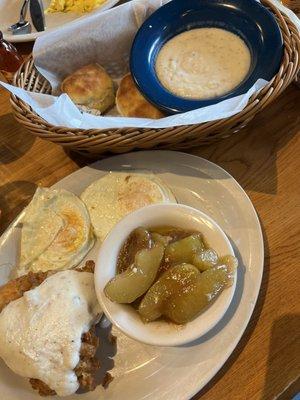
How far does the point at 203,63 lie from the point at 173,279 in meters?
0.96

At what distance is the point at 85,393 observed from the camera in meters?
1.33

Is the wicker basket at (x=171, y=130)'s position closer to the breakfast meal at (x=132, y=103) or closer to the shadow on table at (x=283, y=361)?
the breakfast meal at (x=132, y=103)

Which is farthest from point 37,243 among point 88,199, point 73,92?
point 73,92

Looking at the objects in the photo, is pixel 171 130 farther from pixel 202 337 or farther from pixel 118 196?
pixel 202 337

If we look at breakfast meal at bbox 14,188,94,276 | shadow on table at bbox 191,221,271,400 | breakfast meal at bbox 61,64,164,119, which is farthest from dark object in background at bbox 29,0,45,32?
shadow on table at bbox 191,221,271,400

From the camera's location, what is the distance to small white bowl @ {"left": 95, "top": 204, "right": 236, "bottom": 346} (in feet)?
3.92

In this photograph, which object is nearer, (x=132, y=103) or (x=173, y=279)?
(x=173, y=279)

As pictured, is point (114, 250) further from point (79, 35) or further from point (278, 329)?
point (79, 35)

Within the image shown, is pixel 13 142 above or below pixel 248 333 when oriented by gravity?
above

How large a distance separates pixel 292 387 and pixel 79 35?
1.52m

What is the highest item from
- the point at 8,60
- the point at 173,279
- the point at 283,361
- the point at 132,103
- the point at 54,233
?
the point at 8,60

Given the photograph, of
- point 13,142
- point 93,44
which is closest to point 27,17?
point 93,44

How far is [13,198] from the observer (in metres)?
1.78

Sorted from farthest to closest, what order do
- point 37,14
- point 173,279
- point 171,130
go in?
point 37,14 < point 171,130 < point 173,279
